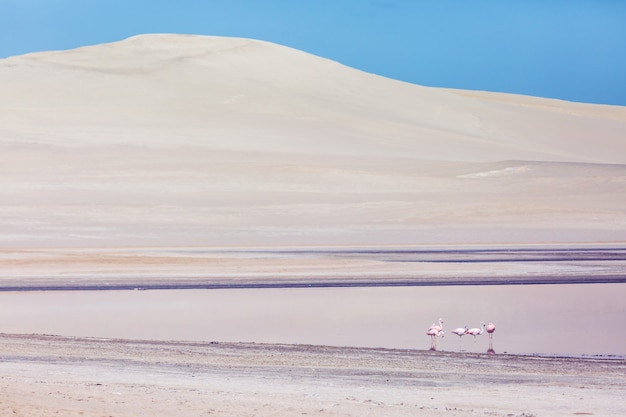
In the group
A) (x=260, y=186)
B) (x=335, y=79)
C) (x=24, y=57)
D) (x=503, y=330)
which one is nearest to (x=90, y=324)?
(x=503, y=330)

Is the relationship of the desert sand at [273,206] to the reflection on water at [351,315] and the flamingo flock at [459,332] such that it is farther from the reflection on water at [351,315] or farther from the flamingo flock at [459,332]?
the reflection on water at [351,315]

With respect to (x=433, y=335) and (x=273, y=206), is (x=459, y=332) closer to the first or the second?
(x=433, y=335)

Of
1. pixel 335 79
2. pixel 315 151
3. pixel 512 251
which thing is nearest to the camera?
pixel 512 251

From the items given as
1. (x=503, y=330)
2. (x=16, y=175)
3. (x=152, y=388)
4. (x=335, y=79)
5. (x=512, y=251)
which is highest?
(x=335, y=79)

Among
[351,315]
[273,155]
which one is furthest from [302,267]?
[273,155]

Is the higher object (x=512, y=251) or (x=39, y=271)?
(x=512, y=251)

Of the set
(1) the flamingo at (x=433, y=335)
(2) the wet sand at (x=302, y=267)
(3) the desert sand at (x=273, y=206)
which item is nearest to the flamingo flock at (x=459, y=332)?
(1) the flamingo at (x=433, y=335)

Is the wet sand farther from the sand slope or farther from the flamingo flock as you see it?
the flamingo flock

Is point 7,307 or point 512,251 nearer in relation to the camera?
point 7,307

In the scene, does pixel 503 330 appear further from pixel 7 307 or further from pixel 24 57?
pixel 24 57

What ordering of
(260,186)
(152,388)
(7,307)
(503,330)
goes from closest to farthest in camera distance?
(152,388), (503,330), (7,307), (260,186)
